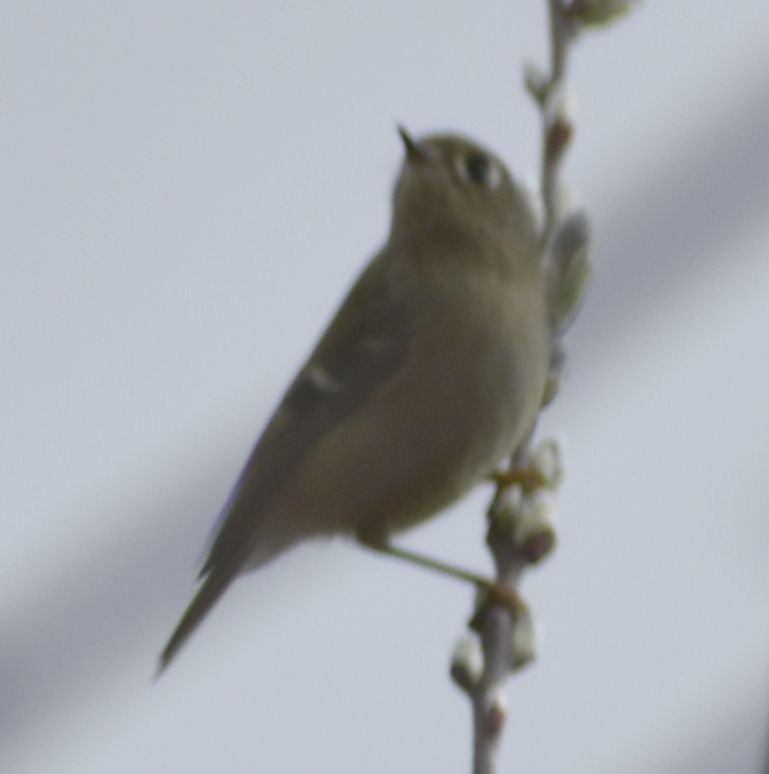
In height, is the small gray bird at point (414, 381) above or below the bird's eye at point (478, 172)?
below

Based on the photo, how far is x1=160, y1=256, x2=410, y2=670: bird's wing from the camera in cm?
284

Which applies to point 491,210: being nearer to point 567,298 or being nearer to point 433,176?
point 433,176

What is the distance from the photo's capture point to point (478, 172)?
3043mm

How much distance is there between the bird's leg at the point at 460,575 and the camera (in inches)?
67.1

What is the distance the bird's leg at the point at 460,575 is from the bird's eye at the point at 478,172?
2.12 feet

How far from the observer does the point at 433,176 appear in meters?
3.01

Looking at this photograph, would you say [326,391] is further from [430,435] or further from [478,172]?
[478,172]

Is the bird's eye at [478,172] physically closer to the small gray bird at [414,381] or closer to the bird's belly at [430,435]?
the small gray bird at [414,381]

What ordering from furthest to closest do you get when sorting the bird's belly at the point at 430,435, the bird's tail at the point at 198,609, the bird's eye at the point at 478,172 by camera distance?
the bird's eye at the point at 478,172
the bird's belly at the point at 430,435
the bird's tail at the point at 198,609

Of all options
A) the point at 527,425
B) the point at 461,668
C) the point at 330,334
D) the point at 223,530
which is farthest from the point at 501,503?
the point at 330,334

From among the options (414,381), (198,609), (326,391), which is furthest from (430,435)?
(198,609)

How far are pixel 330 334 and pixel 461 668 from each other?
4.72 feet

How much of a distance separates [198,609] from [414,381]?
563 millimetres

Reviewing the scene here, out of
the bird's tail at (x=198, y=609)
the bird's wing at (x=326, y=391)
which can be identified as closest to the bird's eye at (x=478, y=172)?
the bird's wing at (x=326, y=391)
